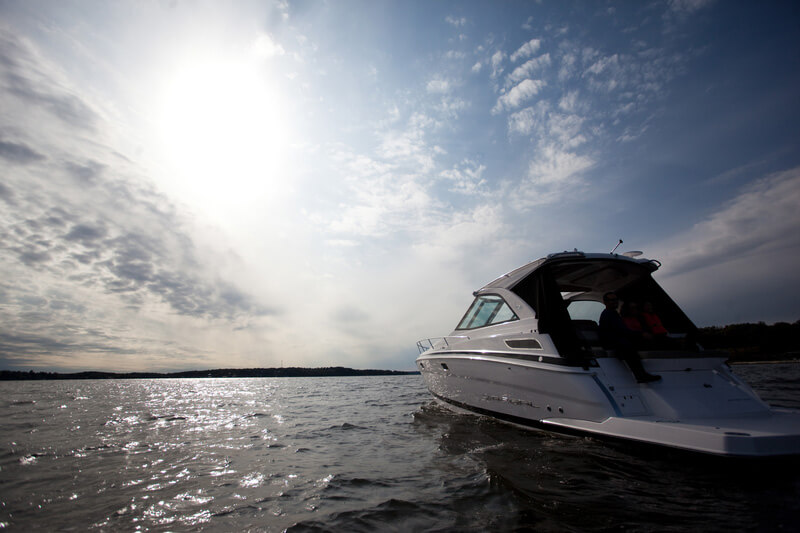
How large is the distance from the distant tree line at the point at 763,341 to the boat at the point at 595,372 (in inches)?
Answer: 2161

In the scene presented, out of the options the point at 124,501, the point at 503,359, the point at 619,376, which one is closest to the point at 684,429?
the point at 619,376

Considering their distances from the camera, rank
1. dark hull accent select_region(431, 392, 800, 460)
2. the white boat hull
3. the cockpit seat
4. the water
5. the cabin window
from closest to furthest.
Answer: the water
dark hull accent select_region(431, 392, 800, 460)
the white boat hull
the cockpit seat
the cabin window

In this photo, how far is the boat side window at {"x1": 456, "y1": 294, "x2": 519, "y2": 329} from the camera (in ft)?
22.4

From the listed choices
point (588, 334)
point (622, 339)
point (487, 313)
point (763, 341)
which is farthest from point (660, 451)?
point (763, 341)

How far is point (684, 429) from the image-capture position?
346 cm

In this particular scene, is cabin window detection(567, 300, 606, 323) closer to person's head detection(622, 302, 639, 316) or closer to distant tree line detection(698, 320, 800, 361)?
person's head detection(622, 302, 639, 316)

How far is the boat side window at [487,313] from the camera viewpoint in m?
6.83

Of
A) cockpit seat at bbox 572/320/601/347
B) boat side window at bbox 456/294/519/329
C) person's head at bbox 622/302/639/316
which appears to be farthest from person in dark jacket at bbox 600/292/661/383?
boat side window at bbox 456/294/519/329

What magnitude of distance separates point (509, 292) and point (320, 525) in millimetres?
5004

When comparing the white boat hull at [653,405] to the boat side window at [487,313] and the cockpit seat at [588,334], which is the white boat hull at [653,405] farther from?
the boat side window at [487,313]

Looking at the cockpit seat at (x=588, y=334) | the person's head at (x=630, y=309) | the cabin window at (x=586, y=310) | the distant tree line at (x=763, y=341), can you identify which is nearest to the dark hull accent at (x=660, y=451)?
the cockpit seat at (x=588, y=334)

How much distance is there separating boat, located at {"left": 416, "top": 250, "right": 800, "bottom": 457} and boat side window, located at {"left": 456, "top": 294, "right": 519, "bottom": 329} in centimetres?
3

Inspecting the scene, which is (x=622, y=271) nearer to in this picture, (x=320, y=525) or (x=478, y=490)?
(x=478, y=490)

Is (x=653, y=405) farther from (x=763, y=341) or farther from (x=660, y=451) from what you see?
(x=763, y=341)
